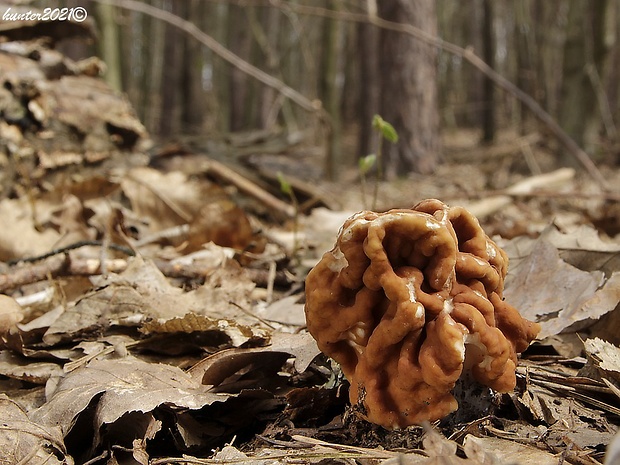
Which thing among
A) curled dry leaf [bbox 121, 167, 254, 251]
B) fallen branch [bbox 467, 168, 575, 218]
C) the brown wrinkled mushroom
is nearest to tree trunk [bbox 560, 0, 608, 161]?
fallen branch [bbox 467, 168, 575, 218]

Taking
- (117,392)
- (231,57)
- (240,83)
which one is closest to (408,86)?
(231,57)

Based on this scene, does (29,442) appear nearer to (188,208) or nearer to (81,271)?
(81,271)

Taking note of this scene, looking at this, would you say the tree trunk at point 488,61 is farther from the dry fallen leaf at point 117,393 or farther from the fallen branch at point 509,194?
the dry fallen leaf at point 117,393

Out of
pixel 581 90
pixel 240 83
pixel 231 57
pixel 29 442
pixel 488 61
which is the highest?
pixel 488 61

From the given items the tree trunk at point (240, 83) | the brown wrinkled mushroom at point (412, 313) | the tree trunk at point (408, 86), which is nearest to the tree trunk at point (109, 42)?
the tree trunk at point (408, 86)

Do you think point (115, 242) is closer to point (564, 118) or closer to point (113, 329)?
point (113, 329)

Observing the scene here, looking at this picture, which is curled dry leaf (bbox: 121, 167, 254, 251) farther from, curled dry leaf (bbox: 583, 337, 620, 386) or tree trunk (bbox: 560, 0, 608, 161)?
tree trunk (bbox: 560, 0, 608, 161)
